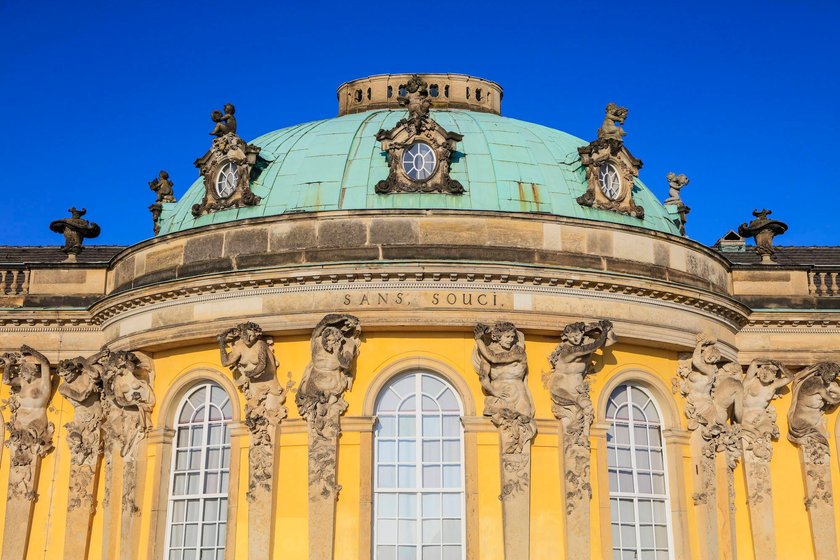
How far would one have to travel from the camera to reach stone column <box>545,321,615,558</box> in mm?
22406

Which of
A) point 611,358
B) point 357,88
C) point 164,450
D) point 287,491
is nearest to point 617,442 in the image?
point 611,358

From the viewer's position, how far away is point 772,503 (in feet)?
85.9

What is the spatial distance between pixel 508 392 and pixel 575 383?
1.36 metres

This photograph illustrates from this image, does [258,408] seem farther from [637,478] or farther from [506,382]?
[637,478]

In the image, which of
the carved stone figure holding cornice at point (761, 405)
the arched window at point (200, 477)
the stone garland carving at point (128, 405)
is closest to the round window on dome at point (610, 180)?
the carved stone figure holding cornice at point (761, 405)

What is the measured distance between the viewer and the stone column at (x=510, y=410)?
21969mm

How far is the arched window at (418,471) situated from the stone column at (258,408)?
6.31 feet

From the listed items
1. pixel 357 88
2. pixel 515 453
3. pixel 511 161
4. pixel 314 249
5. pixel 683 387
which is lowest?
pixel 515 453

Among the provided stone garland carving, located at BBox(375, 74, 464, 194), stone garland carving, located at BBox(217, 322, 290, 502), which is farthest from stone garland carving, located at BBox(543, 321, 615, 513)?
stone garland carving, located at BBox(217, 322, 290, 502)

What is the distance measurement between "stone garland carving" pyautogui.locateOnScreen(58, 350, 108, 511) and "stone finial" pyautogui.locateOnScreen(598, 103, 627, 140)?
38.0 ft

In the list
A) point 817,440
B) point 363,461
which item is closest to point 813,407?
point 817,440

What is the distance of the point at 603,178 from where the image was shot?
25.5m

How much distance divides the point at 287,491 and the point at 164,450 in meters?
3.09

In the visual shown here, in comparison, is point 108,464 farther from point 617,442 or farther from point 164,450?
point 617,442
